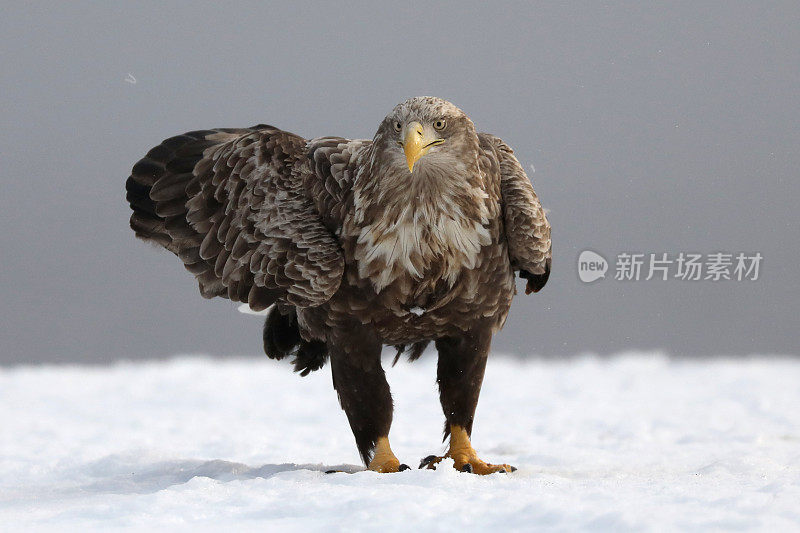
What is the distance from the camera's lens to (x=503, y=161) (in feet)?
19.2

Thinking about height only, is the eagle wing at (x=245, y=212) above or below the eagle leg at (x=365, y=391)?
above

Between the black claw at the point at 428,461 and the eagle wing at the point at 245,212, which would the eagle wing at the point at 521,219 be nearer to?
the eagle wing at the point at 245,212

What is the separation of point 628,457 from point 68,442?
4.75 metres

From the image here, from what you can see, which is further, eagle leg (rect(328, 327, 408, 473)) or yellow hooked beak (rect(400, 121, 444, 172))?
eagle leg (rect(328, 327, 408, 473))

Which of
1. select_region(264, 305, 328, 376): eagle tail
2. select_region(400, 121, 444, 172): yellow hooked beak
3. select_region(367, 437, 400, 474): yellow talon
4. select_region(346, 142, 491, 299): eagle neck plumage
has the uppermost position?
select_region(400, 121, 444, 172): yellow hooked beak

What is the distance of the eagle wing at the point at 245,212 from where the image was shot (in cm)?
553

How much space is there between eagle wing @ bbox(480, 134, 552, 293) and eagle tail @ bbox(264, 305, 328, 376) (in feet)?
5.39

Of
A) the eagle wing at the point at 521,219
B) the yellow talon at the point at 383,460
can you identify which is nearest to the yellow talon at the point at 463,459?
the yellow talon at the point at 383,460

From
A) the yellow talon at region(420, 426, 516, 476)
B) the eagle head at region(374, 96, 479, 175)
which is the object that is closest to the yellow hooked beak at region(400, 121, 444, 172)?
the eagle head at region(374, 96, 479, 175)

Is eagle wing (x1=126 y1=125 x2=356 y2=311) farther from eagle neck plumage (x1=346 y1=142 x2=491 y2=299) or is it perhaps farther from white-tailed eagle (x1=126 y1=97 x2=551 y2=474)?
eagle neck plumage (x1=346 y1=142 x2=491 y2=299)

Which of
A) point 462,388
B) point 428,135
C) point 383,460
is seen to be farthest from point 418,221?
point 383,460

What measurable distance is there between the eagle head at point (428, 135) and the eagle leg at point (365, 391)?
109 centimetres

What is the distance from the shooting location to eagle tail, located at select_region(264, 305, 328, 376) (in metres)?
6.68

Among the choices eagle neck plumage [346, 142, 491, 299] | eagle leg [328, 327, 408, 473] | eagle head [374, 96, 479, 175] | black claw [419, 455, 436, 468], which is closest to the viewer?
eagle head [374, 96, 479, 175]
